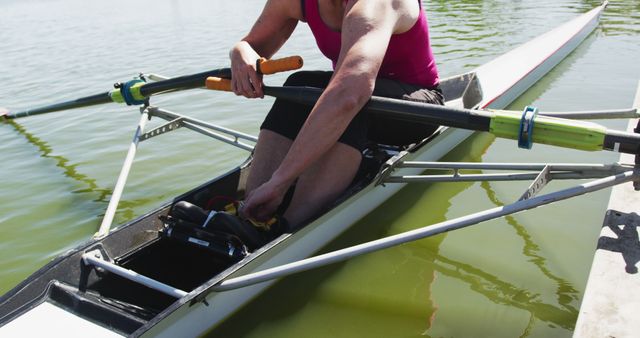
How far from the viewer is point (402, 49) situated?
3.11 meters

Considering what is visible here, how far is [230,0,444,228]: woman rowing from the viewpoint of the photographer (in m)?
2.60

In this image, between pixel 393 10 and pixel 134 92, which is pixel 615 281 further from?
pixel 134 92

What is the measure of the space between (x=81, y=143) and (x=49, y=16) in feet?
45.4

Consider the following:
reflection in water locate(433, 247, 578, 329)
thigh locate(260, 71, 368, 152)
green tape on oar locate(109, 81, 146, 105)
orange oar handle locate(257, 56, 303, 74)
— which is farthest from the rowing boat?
green tape on oar locate(109, 81, 146, 105)

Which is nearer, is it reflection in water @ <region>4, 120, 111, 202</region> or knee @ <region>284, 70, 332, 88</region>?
knee @ <region>284, 70, 332, 88</region>

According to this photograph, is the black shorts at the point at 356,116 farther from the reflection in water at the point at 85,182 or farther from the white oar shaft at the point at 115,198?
the reflection in water at the point at 85,182

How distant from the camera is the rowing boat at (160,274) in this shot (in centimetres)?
227

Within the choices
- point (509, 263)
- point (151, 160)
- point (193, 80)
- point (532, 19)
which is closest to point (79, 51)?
point (151, 160)

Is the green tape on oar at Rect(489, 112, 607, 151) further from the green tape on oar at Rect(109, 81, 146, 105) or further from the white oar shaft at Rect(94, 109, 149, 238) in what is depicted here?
the green tape on oar at Rect(109, 81, 146, 105)

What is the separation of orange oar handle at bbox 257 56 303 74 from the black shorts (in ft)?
0.85

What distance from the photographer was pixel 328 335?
261 cm

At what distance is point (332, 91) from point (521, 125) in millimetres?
882

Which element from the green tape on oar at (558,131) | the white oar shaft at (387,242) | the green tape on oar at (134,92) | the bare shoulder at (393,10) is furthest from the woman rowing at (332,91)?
the green tape on oar at (134,92)

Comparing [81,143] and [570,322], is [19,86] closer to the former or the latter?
[81,143]
